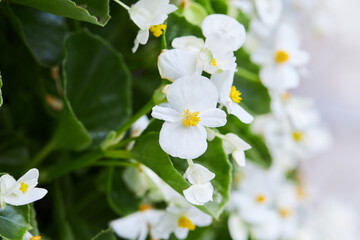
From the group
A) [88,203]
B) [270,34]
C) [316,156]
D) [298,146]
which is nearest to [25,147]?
[88,203]

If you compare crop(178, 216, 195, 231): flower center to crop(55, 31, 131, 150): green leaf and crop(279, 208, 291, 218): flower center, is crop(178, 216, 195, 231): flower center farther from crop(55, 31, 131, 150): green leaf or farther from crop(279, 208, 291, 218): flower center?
crop(279, 208, 291, 218): flower center

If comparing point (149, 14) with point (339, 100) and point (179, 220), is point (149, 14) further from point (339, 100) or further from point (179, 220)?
point (339, 100)

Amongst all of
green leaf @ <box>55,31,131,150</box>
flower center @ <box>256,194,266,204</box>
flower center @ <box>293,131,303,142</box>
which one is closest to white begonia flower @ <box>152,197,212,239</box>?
green leaf @ <box>55,31,131,150</box>

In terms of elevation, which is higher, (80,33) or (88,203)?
(80,33)

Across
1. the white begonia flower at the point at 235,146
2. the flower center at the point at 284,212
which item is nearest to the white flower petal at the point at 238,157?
the white begonia flower at the point at 235,146

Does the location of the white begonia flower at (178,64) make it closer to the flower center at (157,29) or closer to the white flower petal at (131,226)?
the flower center at (157,29)

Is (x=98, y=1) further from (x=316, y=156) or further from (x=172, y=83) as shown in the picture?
(x=316, y=156)
